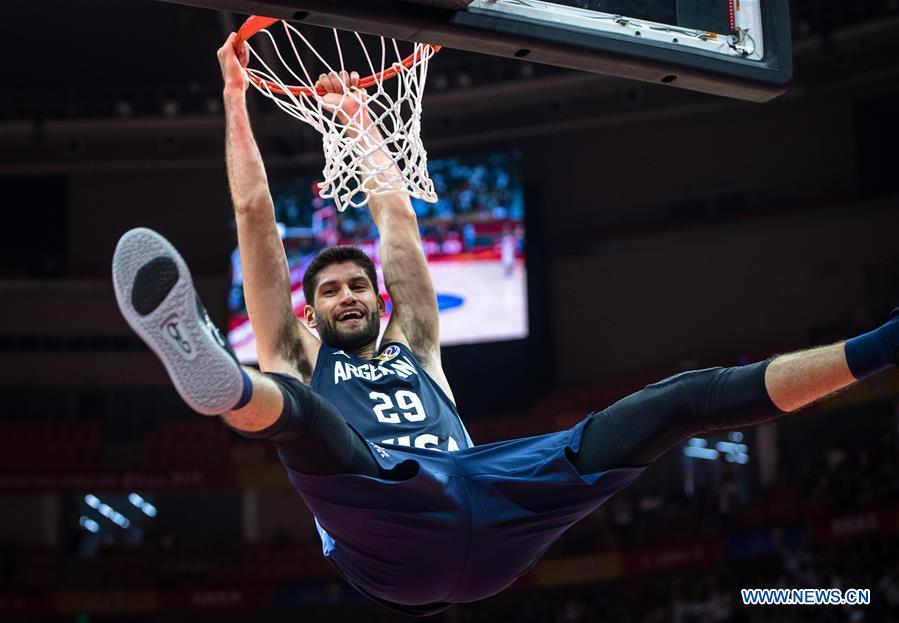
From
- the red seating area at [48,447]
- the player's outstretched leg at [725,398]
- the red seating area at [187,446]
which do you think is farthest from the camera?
the red seating area at [187,446]

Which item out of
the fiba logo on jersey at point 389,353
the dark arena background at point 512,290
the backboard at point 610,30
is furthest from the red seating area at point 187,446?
the backboard at point 610,30

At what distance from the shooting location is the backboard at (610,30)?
3.95 metres

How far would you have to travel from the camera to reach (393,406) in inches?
194

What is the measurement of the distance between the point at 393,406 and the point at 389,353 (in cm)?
40

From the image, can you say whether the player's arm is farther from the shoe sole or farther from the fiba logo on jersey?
the shoe sole

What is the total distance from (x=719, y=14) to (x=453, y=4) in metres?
1.14

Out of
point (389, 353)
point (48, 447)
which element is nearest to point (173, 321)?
point (389, 353)

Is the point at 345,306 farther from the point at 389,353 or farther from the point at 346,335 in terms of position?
the point at 389,353

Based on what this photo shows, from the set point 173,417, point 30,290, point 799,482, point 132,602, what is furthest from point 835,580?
point 30,290

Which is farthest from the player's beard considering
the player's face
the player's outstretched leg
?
the player's outstretched leg

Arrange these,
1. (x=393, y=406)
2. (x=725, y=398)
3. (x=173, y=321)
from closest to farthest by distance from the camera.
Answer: (x=173, y=321), (x=725, y=398), (x=393, y=406)

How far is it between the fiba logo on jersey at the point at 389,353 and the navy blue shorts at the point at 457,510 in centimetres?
74

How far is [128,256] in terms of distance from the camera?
348 cm

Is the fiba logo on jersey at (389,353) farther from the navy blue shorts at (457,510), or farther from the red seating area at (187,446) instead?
the red seating area at (187,446)
